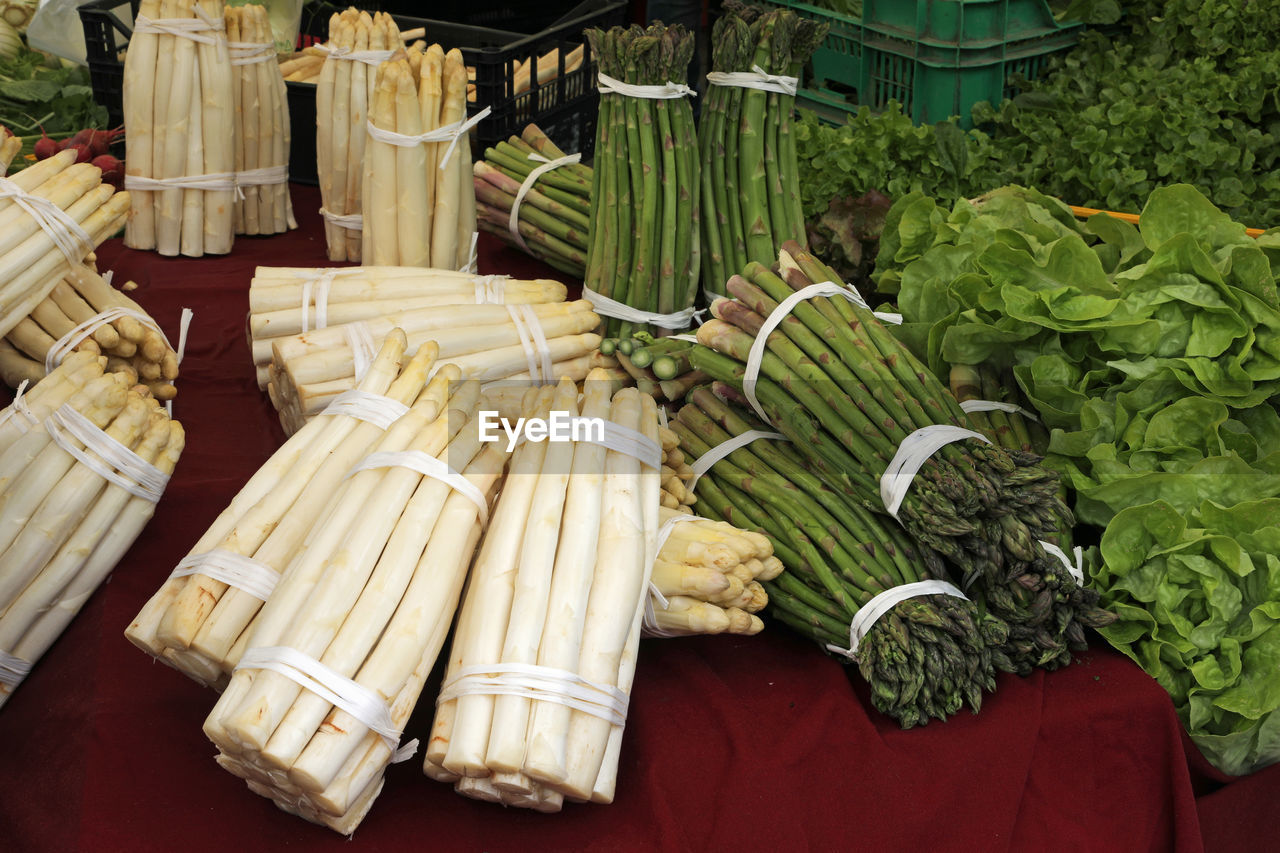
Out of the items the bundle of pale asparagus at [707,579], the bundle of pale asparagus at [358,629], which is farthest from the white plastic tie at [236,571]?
the bundle of pale asparagus at [707,579]

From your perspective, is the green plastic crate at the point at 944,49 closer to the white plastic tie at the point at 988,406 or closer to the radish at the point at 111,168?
the white plastic tie at the point at 988,406

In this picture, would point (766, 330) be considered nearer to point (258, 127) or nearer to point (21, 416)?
point (21, 416)

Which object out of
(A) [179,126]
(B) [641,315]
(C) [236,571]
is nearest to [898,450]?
(B) [641,315]

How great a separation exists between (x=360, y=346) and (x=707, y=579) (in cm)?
132

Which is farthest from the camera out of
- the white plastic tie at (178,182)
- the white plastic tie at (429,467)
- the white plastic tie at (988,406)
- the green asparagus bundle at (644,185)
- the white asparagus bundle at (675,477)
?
the white plastic tie at (178,182)

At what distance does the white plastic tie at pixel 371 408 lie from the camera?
2.39 meters

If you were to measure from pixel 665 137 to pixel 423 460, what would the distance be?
1.62 metres

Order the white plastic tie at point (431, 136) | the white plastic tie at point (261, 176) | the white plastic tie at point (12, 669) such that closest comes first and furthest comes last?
1. the white plastic tie at point (12, 669)
2. the white plastic tie at point (431, 136)
3. the white plastic tie at point (261, 176)

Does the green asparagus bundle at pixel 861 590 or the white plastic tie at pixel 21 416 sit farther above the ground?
the white plastic tie at pixel 21 416

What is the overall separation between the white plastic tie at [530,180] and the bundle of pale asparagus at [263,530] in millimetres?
1798

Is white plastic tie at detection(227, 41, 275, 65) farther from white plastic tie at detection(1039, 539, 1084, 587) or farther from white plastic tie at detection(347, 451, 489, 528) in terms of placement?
white plastic tie at detection(1039, 539, 1084, 587)

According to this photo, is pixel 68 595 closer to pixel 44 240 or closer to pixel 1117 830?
pixel 44 240

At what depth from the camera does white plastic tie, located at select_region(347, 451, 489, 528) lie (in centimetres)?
215

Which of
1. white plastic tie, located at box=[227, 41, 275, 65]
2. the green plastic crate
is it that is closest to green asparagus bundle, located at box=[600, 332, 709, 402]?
white plastic tie, located at box=[227, 41, 275, 65]
